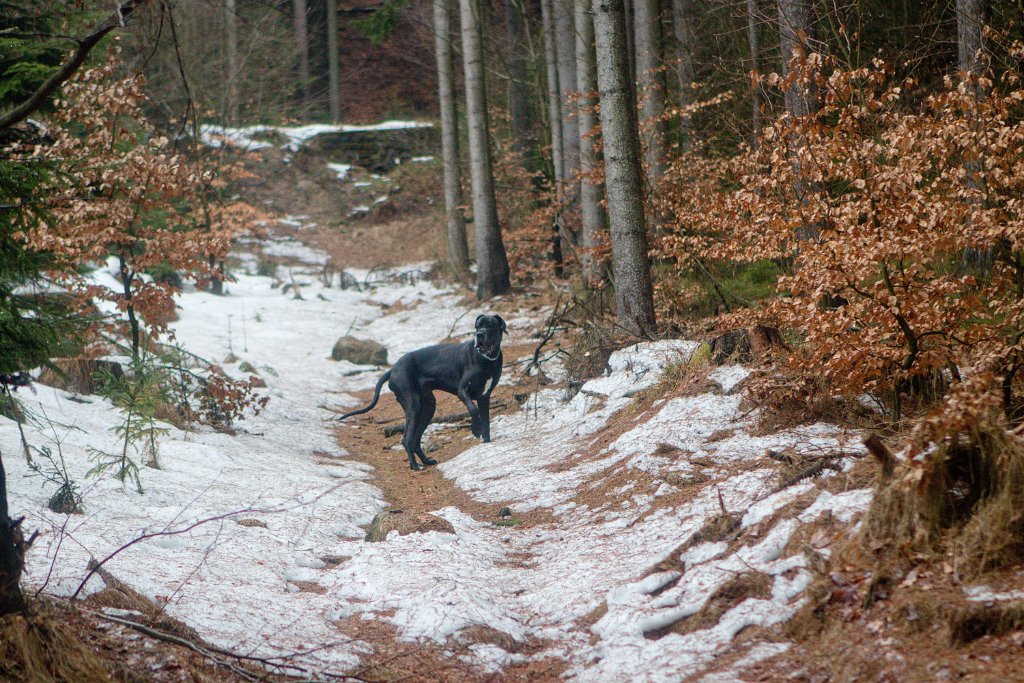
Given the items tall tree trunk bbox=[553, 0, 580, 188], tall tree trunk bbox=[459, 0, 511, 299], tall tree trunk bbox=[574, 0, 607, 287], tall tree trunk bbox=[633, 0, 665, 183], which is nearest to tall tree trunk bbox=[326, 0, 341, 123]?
tall tree trunk bbox=[459, 0, 511, 299]

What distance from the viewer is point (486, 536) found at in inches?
254

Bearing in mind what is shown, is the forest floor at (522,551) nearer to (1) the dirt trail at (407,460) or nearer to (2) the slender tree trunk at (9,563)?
(1) the dirt trail at (407,460)

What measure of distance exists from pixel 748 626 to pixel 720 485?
76.2 inches

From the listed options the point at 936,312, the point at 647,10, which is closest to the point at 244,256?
the point at 647,10

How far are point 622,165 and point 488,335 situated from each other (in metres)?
2.61

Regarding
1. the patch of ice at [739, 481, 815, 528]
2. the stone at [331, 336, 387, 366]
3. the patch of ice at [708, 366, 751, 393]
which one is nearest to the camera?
the patch of ice at [739, 481, 815, 528]

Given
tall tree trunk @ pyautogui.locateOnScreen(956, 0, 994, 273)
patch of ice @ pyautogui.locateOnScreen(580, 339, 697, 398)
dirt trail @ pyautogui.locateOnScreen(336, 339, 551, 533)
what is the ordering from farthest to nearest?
patch of ice @ pyautogui.locateOnScreen(580, 339, 697, 398)
tall tree trunk @ pyautogui.locateOnScreen(956, 0, 994, 273)
dirt trail @ pyautogui.locateOnScreen(336, 339, 551, 533)

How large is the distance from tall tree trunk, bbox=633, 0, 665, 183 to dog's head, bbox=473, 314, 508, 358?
450 centimetres

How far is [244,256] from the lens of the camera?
29.5 meters

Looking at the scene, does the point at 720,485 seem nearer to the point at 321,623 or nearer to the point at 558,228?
the point at 321,623

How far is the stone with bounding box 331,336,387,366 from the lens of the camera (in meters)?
16.2

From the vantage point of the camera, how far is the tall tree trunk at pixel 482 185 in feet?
61.2

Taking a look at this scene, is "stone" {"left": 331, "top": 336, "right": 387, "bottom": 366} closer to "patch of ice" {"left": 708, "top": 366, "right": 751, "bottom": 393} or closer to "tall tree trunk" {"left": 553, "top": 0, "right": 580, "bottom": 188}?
"tall tree trunk" {"left": 553, "top": 0, "right": 580, "bottom": 188}

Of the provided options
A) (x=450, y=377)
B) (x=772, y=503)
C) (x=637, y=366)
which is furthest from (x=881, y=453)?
(x=450, y=377)
